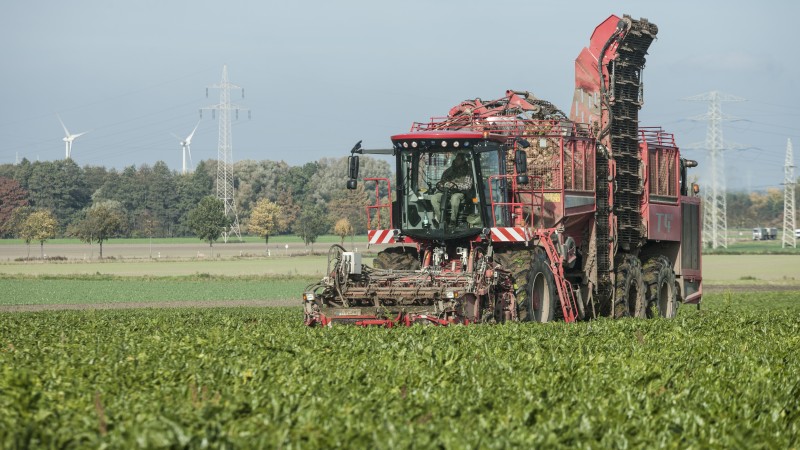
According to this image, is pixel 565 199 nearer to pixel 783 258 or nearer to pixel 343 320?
pixel 343 320

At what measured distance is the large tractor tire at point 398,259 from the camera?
75.3 ft

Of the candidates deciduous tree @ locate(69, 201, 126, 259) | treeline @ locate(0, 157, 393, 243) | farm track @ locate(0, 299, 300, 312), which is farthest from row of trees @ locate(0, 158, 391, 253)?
farm track @ locate(0, 299, 300, 312)

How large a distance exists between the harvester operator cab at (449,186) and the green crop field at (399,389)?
180 inches

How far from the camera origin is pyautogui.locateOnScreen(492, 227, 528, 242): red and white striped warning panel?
21766 millimetres

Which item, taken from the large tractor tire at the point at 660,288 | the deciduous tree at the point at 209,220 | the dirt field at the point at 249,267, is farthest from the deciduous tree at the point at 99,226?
the large tractor tire at the point at 660,288

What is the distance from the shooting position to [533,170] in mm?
24016

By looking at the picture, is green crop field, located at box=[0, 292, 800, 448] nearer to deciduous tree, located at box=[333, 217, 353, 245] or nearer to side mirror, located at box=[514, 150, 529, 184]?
side mirror, located at box=[514, 150, 529, 184]

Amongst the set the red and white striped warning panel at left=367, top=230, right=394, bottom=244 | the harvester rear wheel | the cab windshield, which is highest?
the cab windshield

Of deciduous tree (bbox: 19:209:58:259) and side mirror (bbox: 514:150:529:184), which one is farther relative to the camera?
deciduous tree (bbox: 19:209:58:259)

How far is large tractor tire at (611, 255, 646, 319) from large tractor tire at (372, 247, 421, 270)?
5148 millimetres

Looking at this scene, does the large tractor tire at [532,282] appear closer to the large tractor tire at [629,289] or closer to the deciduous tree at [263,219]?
the large tractor tire at [629,289]

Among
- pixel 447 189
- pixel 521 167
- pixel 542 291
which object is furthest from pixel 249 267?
pixel 521 167

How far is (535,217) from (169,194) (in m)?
140

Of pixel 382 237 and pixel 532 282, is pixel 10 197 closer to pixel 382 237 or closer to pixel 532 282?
pixel 382 237
